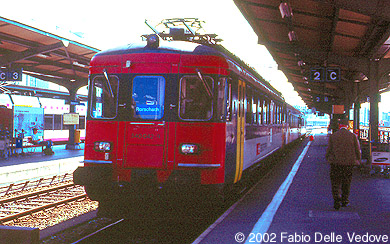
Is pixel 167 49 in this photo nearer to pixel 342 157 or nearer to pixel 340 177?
pixel 342 157

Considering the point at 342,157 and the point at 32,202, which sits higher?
the point at 342,157

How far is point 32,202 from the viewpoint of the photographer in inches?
394

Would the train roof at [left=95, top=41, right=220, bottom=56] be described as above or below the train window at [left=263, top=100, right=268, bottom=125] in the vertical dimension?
above

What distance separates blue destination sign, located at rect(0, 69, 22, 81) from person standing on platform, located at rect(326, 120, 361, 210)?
14.1 metres

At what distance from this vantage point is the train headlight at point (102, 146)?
660 centimetres

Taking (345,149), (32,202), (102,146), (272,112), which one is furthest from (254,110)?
(32,202)

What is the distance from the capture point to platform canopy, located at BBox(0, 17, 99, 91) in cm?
1302

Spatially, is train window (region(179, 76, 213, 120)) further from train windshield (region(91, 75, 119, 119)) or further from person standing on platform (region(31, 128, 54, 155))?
person standing on platform (region(31, 128, 54, 155))

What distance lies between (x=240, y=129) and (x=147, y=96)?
2.07m

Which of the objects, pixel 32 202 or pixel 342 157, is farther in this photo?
pixel 32 202

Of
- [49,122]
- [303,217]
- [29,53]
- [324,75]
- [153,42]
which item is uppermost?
[29,53]

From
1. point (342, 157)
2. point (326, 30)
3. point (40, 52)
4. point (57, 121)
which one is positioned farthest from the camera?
point (57, 121)

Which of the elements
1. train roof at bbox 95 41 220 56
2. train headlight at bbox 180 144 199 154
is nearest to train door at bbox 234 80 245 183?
train roof at bbox 95 41 220 56

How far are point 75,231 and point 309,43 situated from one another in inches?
444
